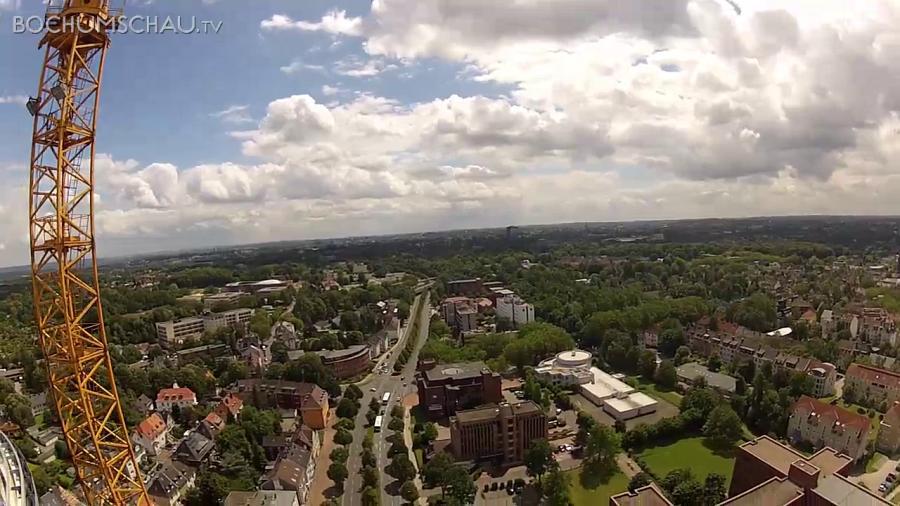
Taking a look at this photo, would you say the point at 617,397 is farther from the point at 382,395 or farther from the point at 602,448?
the point at 382,395

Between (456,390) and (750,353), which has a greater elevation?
(456,390)

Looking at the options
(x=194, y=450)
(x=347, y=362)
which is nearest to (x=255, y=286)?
(x=347, y=362)

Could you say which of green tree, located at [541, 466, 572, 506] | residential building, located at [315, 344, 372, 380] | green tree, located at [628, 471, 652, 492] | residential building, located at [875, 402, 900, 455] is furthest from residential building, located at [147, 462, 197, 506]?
residential building, located at [875, 402, 900, 455]

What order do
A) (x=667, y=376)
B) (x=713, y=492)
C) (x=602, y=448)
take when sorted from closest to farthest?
1. (x=713, y=492)
2. (x=602, y=448)
3. (x=667, y=376)

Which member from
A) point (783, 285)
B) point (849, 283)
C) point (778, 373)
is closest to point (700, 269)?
point (783, 285)

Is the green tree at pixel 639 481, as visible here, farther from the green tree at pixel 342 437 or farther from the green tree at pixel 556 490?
the green tree at pixel 342 437

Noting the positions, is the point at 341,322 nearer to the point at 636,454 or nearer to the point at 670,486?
→ the point at 636,454

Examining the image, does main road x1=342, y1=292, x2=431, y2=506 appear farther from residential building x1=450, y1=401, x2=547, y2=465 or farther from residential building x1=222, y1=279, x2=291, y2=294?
residential building x1=222, y1=279, x2=291, y2=294
